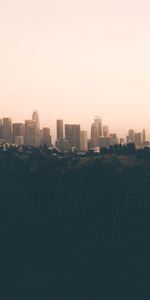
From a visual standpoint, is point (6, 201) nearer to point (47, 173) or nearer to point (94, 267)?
point (47, 173)

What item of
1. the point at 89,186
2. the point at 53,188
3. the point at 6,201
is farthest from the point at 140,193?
the point at 6,201

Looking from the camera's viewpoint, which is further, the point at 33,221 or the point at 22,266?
the point at 33,221

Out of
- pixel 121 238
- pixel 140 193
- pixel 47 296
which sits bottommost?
pixel 47 296

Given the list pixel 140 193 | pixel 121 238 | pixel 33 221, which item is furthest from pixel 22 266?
pixel 140 193

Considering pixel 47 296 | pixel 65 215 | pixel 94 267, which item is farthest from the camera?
pixel 65 215

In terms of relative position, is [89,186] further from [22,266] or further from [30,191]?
[22,266]

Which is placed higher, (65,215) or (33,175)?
(33,175)

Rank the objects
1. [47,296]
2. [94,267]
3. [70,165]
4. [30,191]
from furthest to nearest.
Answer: [70,165], [30,191], [94,267], [47,296]
